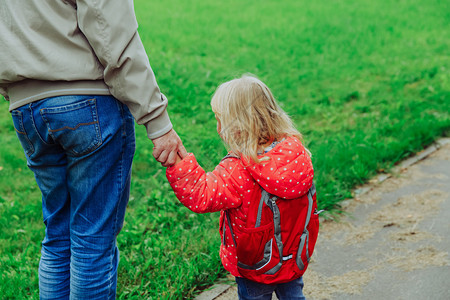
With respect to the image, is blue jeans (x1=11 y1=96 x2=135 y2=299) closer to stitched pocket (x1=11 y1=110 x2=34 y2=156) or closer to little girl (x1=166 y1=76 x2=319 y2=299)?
stitched pocket (x1=11 y1=110 x2=34 y2=156)

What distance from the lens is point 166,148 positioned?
2.07 metres

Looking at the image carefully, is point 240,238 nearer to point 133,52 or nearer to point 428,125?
point 133,52

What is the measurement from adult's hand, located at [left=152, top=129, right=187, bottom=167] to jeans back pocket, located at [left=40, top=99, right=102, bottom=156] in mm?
223

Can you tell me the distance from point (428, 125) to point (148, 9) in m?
8.10

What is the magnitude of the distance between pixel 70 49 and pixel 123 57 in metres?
0.19

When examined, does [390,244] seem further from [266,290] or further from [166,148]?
[166,148]

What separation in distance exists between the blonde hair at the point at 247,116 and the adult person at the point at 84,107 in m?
0.23

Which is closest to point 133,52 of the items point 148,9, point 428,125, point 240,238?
point 240,238

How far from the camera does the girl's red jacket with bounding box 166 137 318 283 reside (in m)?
2.09

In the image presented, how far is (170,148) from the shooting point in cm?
208

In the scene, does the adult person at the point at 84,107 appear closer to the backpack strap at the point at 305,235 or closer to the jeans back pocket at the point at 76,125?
the jeans back pocket at the point at 76,125

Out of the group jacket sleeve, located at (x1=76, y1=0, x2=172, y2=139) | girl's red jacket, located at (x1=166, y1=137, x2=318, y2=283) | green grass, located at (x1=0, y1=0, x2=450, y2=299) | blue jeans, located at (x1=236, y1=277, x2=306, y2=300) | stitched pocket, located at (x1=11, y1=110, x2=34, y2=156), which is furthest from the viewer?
green grass, located at (x1=0, y1=0, x2=450, y2=299)

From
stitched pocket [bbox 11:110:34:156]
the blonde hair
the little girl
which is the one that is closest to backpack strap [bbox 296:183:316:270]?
the little girl

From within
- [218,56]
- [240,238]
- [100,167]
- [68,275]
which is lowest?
[218,56]
